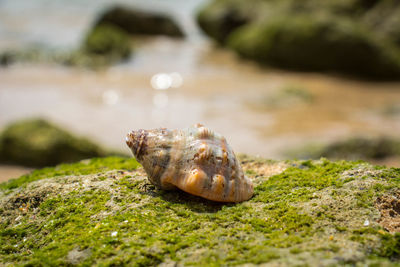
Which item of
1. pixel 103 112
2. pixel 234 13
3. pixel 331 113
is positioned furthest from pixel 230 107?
pixel 234 13

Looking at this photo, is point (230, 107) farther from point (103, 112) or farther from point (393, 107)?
point (393, 107)

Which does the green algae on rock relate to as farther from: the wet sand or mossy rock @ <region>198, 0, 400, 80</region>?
mossy rock @ <region>198, 0, 400, 80</region>

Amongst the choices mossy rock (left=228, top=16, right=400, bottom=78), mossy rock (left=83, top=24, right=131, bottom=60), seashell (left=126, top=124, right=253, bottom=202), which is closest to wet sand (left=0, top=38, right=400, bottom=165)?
mossy rock (left=228, top=16, right=400, bottom=78)

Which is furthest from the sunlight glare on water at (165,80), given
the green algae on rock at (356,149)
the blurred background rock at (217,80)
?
the green algae on rock at (356,149)

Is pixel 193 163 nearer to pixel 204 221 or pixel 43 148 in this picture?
pixel 204 221

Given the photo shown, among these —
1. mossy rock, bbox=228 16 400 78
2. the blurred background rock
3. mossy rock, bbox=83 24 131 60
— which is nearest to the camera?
the blurred background rock

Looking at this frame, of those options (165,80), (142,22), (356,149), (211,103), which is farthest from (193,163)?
(142,22)

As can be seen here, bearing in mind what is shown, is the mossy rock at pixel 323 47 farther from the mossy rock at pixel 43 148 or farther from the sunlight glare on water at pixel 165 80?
the mossy rock at pixel 43 148
